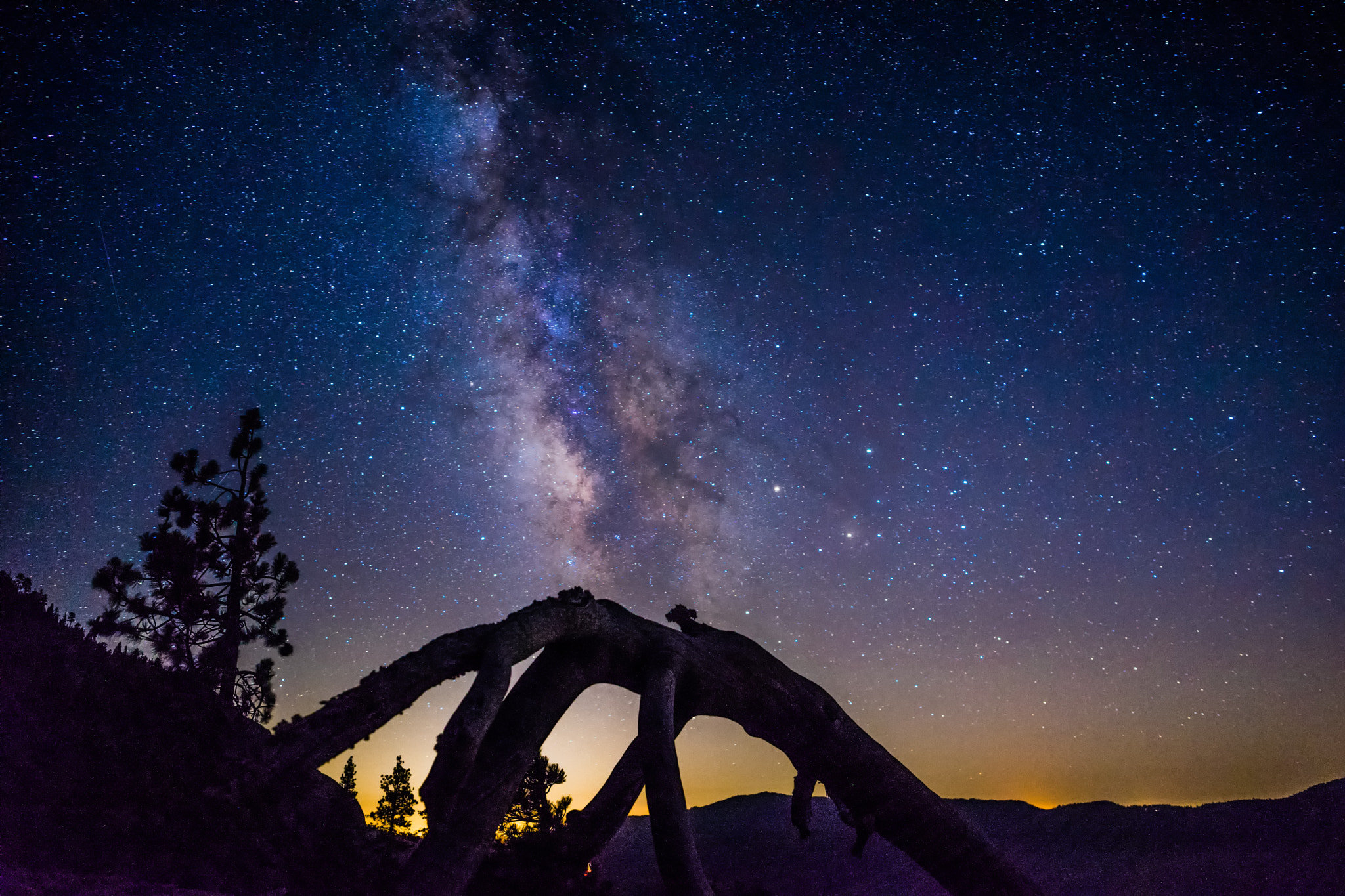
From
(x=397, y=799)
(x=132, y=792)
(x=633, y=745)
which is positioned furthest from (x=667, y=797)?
(x=397, y=799)

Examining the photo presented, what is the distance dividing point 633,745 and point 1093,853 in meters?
14.7

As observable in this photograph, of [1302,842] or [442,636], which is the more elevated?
[442,636]

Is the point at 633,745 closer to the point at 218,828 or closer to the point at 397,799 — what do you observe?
the point at 218,828

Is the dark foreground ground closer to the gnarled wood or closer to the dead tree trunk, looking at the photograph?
the dead tree trunk

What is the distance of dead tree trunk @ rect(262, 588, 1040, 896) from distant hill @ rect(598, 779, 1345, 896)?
7.70ft

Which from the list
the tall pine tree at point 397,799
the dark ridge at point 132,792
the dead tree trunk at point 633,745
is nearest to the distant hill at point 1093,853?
the dead tree trunk at point 633,745

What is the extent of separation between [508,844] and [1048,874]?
45.0 ft

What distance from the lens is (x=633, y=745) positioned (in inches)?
296

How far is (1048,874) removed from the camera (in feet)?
47.2

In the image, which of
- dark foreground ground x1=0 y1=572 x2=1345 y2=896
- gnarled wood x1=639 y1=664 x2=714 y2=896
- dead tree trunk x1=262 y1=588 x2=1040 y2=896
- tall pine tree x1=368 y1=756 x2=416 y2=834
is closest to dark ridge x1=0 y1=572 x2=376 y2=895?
dark foreground ground x1=0 y1=572 x2=1345 y2=896

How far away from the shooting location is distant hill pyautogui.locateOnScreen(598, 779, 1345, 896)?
11727mm

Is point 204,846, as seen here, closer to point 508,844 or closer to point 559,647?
point 508,844

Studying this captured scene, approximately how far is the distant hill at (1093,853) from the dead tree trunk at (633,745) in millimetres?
2348

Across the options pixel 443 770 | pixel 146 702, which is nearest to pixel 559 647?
pixel 443 770
